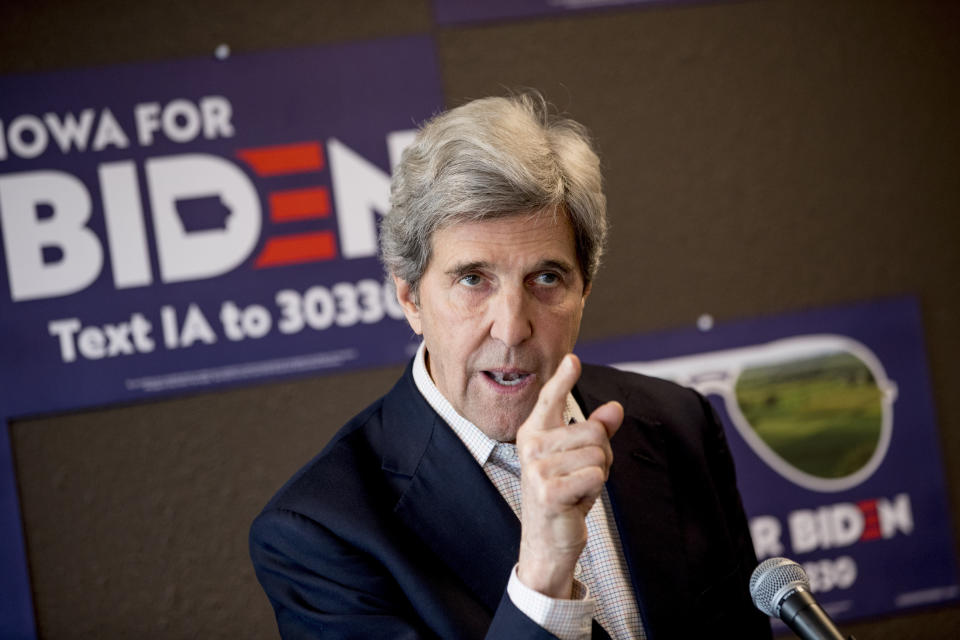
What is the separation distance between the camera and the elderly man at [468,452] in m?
1.46

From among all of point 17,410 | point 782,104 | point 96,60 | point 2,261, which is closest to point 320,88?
point 96,60

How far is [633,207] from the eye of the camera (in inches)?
113

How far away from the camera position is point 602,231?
1.65 metres

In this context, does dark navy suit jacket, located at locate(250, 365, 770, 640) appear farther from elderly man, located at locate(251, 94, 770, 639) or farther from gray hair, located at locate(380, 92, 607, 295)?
gray hair, located at locate(380, 92, 607, 295)

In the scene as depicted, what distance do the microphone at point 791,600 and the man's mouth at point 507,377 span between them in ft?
1.43

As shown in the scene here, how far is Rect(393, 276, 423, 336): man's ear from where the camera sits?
1633mm

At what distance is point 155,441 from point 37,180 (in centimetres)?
73

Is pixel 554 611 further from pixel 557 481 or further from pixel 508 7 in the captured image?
pixel 508 7

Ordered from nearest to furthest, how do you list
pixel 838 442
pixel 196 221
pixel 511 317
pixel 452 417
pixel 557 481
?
pixel 557 481 < pixel 511 317 < pixel 452 417 < pixel 196 221 < pixel 838 442

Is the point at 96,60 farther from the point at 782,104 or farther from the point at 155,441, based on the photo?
the point at 782,104

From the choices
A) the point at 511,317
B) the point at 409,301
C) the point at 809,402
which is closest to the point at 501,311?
the point at 511,317

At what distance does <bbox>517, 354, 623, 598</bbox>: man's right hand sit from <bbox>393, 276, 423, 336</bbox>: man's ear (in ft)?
1.48

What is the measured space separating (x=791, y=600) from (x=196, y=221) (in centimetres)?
189

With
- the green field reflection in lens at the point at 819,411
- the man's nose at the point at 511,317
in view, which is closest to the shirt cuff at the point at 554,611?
the man's nose at the point at 511,317
